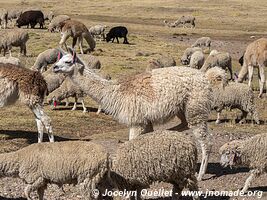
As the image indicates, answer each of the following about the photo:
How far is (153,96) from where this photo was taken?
33.5ft

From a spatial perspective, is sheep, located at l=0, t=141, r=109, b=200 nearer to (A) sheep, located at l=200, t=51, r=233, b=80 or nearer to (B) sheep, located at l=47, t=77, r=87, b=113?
(B) sheep, located at l=47, t=77, r=87, b=113

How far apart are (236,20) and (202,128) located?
49.2 m

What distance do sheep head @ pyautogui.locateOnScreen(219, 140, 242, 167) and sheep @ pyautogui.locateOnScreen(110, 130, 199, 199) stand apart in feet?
3.98

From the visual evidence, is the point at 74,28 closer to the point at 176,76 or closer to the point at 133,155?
the point at 176,76

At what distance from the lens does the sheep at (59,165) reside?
322 inches

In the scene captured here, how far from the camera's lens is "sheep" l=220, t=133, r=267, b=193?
30.7 feet

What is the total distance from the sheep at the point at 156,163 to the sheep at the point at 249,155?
4.01 ft

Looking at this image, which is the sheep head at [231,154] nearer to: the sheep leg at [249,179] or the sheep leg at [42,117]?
the sheep leg at [249,179]

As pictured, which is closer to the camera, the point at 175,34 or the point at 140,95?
the point at 140,95

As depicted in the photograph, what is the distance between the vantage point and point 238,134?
14102mm

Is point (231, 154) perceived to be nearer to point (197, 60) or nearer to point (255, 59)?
point (255, 59)

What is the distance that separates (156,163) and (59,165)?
1.36 m

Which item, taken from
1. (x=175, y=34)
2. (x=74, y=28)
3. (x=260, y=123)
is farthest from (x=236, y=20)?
(x=260, y=123)

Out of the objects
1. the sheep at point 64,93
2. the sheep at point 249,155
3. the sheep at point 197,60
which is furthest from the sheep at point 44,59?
the sheep at point 249,155
